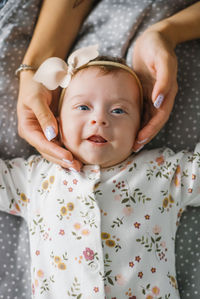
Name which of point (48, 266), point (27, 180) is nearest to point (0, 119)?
point (27, 180)

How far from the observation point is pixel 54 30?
1.78 metres

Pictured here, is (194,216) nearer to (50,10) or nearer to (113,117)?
(113,117)

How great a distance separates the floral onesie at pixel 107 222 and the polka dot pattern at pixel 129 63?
120mm

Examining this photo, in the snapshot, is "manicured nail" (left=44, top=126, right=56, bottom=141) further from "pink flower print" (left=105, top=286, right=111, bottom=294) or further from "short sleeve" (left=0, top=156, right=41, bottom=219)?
"pink flower print" (left=105, top=286, right=111, bottom=294)

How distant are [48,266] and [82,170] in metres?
0.38

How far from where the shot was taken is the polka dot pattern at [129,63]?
1602 mm

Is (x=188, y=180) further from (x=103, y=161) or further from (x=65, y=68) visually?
(x=65, y=68)

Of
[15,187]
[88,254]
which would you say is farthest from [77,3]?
[88,254]

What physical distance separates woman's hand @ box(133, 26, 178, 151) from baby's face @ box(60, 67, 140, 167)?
7 centimetres

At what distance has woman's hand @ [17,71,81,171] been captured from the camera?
4.66 feet

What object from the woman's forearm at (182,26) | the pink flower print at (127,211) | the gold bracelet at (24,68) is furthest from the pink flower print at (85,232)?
the woman's forearm at (182,26)

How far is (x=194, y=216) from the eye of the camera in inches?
63.8

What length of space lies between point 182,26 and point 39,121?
0.75 m

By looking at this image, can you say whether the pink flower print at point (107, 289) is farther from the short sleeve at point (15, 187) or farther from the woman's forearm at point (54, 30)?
the woman's forearm at point (54, 30)
